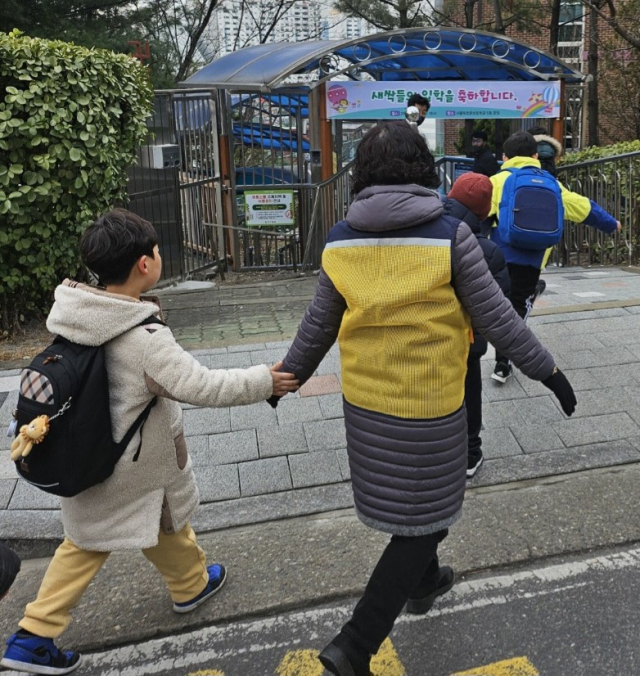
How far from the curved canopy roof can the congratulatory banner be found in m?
0.26

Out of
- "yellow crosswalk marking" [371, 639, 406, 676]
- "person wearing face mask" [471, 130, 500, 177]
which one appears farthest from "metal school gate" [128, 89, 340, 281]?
"yellow crosswalk marking" [371, 639, 406, 676]

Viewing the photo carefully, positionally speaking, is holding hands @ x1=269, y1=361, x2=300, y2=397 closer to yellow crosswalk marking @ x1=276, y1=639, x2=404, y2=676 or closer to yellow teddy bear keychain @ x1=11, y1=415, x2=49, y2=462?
yellow teddy bear keychain @ x1=11, y1=415, x2=49, y2=462

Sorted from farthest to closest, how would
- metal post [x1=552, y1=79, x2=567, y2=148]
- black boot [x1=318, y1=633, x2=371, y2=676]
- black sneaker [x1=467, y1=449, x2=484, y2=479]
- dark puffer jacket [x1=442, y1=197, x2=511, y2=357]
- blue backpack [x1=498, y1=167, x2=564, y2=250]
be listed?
metal post [x1=552, y1=79, x2=567, y2=148]
blue backpack [x1=498, y1=167, x2=564, y2=250]
black sneaker [x1=467, y1=449, x2=484, y2=479]
dark puffer jacket [x1=442, y1=197, x2=511, y2=357]
black boot [x1=318, y1=633, x2=371, y2=676]

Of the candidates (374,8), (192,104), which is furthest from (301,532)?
(374,8)

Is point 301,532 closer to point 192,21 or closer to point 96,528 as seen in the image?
point 96,528

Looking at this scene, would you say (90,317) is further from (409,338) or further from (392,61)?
(392,61)

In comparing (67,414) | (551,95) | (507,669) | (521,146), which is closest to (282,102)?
(551,95)

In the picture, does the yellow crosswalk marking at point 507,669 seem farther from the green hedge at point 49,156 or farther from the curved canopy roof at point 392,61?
the curved canopy roof at point 392,61

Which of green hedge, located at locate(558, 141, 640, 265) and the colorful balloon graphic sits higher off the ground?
the colorful balloon graphic

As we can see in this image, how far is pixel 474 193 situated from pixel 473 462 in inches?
54.1

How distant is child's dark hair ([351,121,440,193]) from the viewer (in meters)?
2.35

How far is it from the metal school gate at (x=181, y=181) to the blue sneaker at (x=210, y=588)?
17.7 ft

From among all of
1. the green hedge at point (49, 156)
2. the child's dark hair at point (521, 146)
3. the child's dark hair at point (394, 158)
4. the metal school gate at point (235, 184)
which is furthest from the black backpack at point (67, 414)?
the metal school gate at point (235, 184)

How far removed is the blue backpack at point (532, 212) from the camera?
4352 mm
